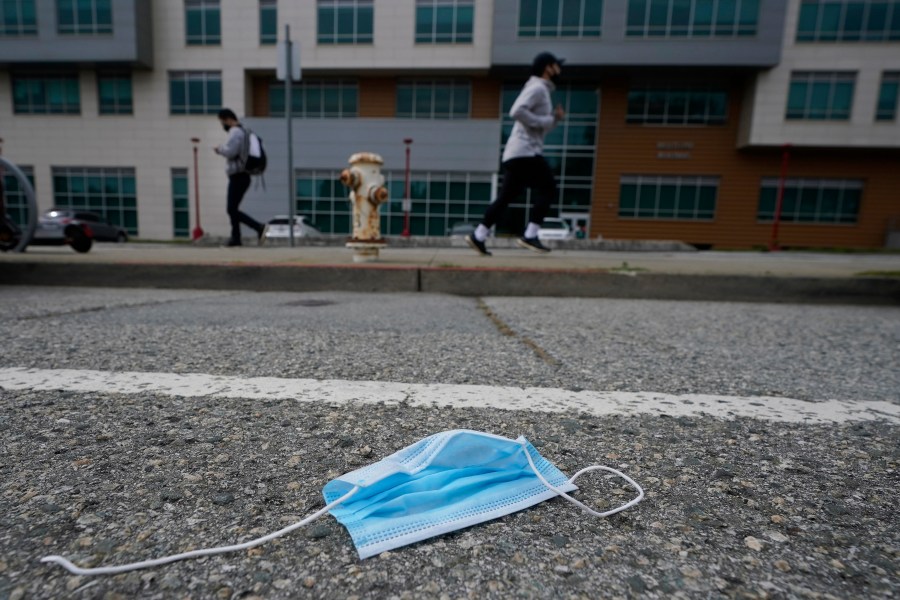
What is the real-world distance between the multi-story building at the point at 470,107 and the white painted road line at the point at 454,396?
2436 cm

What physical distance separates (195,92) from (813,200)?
106ft

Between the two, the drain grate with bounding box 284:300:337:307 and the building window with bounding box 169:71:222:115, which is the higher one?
the building window with bounding box 169:71:222:115

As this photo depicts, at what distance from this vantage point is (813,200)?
25.0 m

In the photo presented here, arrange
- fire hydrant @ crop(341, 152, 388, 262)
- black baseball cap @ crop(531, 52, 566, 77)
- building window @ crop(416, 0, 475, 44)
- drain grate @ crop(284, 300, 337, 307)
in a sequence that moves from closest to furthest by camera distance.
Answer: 1. drain grate @ crop(284, 300, 337, 307)
2. fire hydrant @ crop(341, 152, 388, 262)
3. black baseball cap @ crop(531, 52, 566, 77)
4. building window @ crop(416, 0, 475, 44)

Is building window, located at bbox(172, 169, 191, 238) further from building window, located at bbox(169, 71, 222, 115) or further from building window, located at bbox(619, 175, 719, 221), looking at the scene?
building window, located at bbox(619, 175, 719, 221)

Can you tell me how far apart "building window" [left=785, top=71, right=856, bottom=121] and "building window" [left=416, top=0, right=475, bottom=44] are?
15.8m

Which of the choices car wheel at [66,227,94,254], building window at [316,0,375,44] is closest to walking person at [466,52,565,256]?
car wheel at [66,227,94,254]

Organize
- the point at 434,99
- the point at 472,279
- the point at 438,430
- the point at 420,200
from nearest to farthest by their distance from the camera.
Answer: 1. the point at 438,430
2. the point at 472,279
3. the point at 420,200
4. the point at 434,99

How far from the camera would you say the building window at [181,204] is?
26.5m

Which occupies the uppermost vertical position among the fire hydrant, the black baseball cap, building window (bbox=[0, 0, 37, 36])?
building window (bbox=[0, 0, 37, 36])

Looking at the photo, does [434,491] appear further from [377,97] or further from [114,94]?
[114,94]

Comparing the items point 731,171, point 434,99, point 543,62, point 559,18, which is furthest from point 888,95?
point 543,62

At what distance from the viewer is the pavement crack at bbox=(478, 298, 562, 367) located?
7.16 feet

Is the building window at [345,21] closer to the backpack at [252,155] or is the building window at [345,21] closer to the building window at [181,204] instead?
the building window at [181,204]
